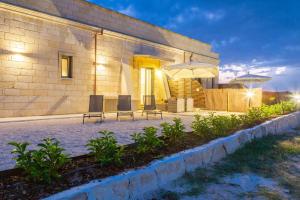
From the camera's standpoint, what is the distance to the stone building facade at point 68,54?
962cm

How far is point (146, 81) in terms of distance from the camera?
16.1m

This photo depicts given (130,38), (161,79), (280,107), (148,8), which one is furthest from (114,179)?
(148,8)

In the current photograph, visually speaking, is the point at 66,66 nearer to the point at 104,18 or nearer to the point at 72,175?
the point at 104,18

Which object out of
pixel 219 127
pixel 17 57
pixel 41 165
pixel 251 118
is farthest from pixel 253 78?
pixel 41 165

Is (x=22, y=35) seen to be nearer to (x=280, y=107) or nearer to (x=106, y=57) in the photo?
(x=106, y=57)

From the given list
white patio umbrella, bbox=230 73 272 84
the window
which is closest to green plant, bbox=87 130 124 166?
the window

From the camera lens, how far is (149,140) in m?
3.85

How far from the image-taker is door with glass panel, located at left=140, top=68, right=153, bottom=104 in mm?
15812

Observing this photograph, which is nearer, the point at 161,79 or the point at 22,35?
the point at 22,35

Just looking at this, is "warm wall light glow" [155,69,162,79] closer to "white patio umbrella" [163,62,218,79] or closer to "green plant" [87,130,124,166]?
"white patio umbrella" [163,62,218,79]

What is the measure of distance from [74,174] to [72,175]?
29 millimetres

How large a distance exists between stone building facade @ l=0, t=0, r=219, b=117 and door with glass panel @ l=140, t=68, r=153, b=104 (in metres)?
0.32

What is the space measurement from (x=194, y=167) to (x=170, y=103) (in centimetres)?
1020

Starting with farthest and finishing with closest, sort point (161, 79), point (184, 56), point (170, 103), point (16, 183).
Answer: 1. point (184, 56)
2. point (161, 79)
3. point (170, 103)
4. point (16, 183)
